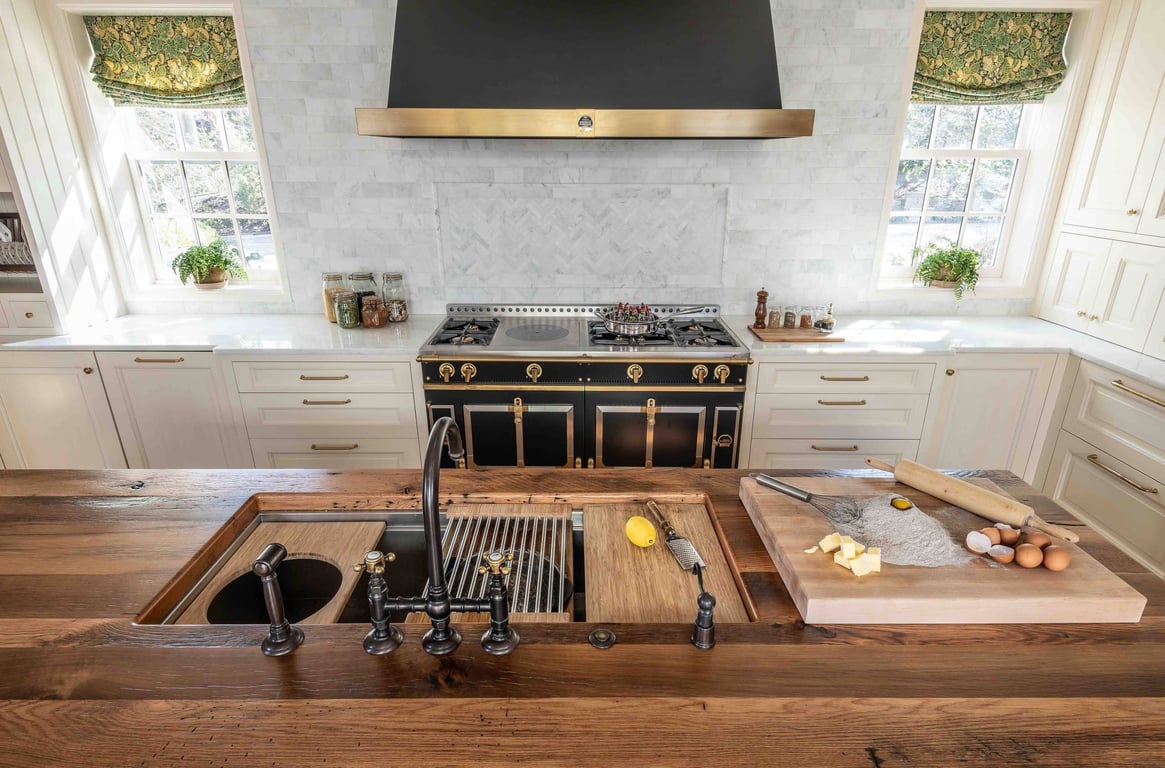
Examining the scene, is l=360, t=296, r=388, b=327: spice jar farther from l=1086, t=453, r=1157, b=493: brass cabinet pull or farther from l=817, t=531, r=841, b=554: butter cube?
l=1086, t=453, r=1157, b=493: brass cabinet pull

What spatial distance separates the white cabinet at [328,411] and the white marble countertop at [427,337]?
0.09m

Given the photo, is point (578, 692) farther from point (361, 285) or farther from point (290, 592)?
point (361, 285)

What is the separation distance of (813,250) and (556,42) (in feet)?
5.51

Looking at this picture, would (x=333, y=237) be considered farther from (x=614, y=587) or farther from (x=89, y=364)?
(x=614, y=587)

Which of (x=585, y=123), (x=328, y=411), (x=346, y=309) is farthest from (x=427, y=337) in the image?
(x=585, y=123)

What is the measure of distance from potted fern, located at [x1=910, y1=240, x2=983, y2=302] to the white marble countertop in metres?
0.19

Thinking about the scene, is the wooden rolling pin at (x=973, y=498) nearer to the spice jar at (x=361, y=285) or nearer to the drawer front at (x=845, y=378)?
the drawer front at (x=845, y=378)

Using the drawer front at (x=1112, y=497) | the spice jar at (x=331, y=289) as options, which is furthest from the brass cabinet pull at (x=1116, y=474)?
the spice jar at (x=331, y=289)

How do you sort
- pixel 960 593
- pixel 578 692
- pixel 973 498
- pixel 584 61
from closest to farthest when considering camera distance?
pixel 578 692 → pixel 960 593 → pixel 973 498 → pixel 584 61

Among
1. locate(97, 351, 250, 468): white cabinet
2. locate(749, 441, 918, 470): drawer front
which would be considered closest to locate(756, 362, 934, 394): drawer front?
locate(749, 441, 918, 470): drawer front

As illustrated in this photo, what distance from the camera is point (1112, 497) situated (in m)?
2.52

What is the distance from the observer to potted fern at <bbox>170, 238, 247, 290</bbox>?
3162 mm

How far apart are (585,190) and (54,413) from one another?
279 cm

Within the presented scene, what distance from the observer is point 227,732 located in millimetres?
877
